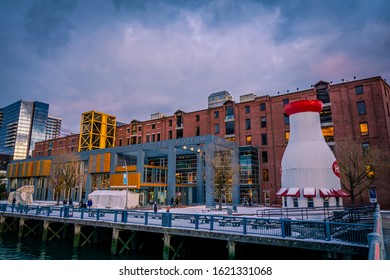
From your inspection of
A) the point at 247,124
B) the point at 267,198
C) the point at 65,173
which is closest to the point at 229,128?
the point at 247,124

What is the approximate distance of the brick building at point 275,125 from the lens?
38.9 m

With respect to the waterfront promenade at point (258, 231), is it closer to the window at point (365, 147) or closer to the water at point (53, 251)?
the water at point (53, 251)

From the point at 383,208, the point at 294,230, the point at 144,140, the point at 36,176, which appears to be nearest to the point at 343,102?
the point at 383,208

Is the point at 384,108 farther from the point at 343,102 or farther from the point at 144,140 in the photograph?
the point at 144,140

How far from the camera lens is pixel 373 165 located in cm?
3444

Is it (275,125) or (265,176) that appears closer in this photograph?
(265,176)

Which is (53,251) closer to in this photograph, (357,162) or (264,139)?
(357,162)

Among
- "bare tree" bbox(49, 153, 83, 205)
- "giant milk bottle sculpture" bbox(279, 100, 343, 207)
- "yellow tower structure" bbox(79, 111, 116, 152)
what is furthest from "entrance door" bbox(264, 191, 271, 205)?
"yellow tower structure" bbox(79, 111, 116, 152)

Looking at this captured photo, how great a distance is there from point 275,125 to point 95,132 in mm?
44186

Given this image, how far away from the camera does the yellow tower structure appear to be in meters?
67.6

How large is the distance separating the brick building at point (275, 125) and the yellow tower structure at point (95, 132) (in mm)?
15411

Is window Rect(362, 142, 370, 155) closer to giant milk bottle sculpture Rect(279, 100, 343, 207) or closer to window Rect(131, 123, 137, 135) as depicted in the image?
giant milk bottle sculpture Rect(279, 100, 343, 207)

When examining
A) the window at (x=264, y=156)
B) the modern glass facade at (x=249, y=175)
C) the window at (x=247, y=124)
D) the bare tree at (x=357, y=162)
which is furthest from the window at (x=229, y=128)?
the bare tree at (x=357, y=162)

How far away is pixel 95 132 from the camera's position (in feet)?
225
